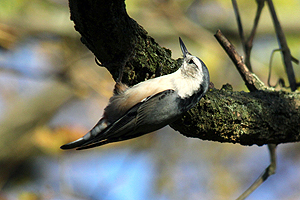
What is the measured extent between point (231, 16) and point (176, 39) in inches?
49.5

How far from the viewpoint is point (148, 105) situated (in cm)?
214

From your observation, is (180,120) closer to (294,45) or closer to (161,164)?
(161,164)

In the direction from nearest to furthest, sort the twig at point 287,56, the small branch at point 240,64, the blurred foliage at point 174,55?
the small branch at point 240,64, the twig at point 287,56, the blurred foliage at point 174,55

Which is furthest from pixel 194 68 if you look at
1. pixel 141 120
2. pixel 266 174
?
pixel 266 174

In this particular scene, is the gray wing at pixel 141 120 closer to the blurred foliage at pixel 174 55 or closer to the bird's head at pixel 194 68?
the bird's head at pixel 194 68

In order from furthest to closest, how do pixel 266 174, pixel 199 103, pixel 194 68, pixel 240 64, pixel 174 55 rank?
1. pixel 174 55
2. pixel 266 174
3. pixel 240 64
4. pixel 194 68
5. pixel 199 103

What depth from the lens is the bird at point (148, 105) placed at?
79.7 inches

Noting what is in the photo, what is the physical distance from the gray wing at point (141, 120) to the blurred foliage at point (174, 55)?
2.64 meters

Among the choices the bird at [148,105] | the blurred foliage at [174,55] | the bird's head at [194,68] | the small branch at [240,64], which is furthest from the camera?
the blurred foliage at [174,55]

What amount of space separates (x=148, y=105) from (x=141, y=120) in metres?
0.13

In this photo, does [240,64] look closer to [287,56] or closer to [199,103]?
[287,56]

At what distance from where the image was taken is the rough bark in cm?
150

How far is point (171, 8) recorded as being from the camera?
5.38 meters

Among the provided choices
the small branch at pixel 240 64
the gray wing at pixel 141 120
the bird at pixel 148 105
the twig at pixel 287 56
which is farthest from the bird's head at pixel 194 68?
the twig at pixel 287 56
